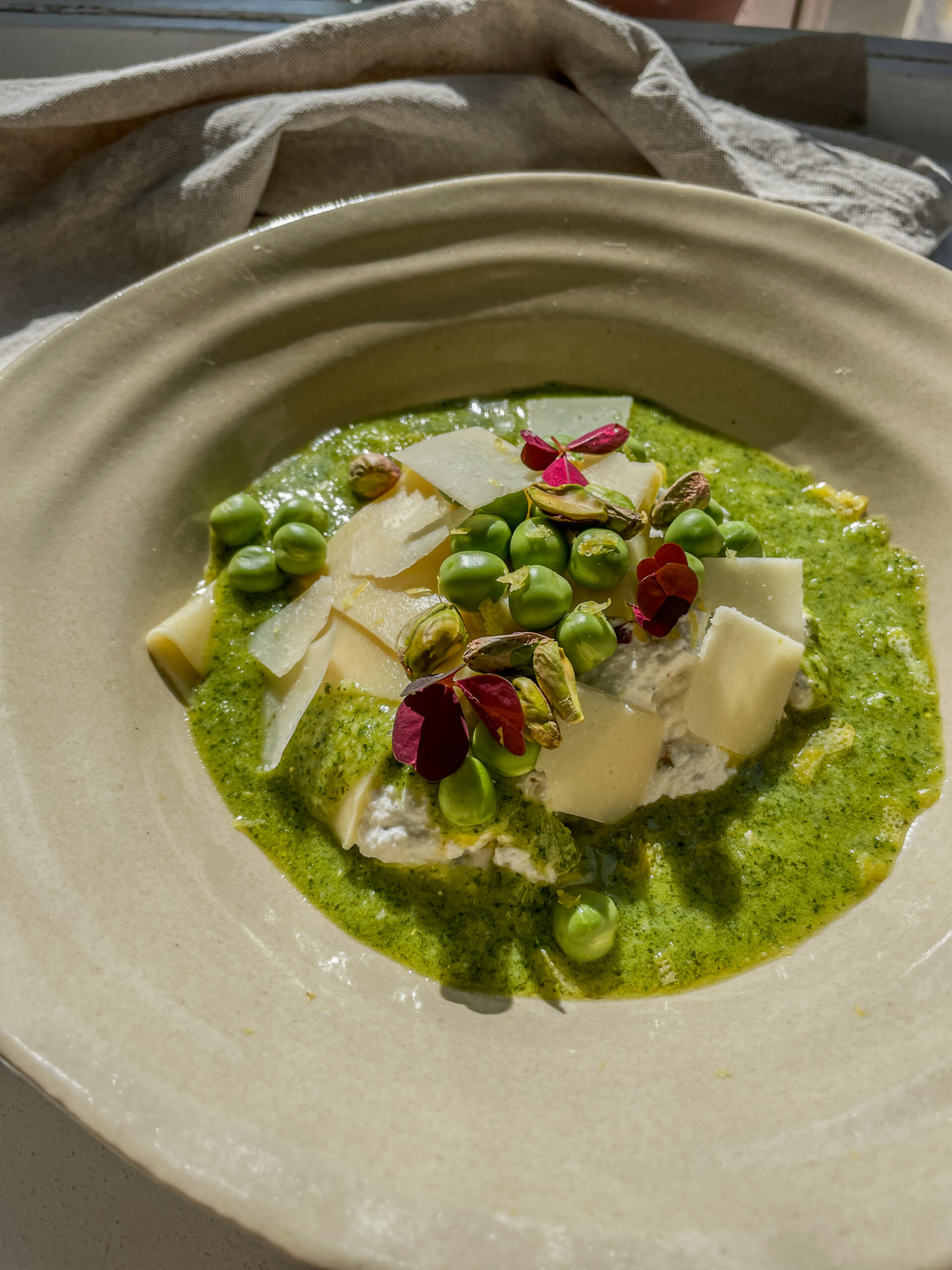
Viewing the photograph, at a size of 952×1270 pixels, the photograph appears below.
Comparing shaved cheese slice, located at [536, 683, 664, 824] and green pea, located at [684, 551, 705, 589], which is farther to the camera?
green pea, located at [684, 551, 705, 589]

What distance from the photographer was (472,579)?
236cm

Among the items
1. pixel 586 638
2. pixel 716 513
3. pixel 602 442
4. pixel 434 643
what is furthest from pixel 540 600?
pixel 716 513

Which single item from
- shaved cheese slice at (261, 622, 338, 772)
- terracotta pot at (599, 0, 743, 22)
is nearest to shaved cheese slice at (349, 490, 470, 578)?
shaved cheese slice at (261, 622, 338, 772)

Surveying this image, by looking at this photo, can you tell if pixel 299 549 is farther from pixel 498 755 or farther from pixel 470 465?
pixel 498 755

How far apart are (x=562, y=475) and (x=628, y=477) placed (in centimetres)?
28

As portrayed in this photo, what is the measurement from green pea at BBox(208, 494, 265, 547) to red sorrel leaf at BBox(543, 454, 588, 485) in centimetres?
98

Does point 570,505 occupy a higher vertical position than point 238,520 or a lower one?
higher

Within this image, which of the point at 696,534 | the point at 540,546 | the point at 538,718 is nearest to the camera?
the point at 538,718

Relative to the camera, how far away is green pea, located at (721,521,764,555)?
2758 mm

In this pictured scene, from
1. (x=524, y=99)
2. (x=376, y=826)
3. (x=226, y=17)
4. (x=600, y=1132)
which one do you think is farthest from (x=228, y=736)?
(x=226, y=17)

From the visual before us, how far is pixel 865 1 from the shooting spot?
5.04 meters

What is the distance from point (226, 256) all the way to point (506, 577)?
1.68 m

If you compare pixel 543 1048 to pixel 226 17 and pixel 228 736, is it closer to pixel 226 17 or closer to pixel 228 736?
pixel 228 736

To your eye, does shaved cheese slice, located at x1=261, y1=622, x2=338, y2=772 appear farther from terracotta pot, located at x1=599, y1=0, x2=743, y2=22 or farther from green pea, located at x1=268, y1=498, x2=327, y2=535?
terracotta pot, located at x1=599, y1=0, x2=743, y2=22
